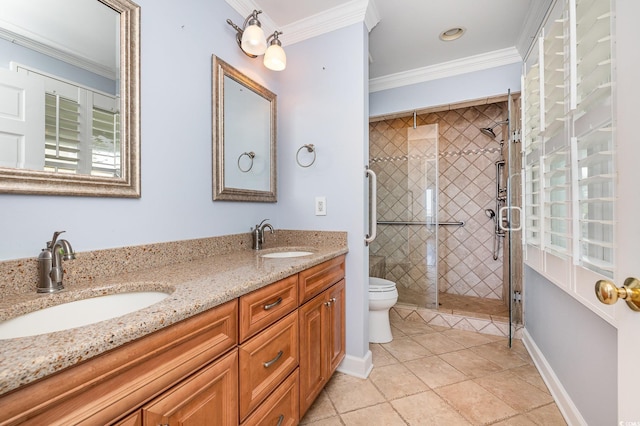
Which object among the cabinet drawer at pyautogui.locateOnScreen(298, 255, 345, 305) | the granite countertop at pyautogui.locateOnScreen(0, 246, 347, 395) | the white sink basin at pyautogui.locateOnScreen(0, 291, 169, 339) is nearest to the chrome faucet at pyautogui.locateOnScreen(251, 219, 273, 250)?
the granite countertop at pyautogui.locateOnScreen(0, 246, 347, 395)

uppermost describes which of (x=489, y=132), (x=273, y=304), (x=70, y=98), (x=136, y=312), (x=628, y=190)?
(x=489, y=132)

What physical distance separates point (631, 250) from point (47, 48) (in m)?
1.76

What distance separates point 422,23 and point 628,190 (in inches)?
77.6

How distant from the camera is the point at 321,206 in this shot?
6.46 feet

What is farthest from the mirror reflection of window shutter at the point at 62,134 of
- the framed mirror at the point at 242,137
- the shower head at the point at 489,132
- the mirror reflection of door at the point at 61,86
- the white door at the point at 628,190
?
the shower head at the point at 489,132

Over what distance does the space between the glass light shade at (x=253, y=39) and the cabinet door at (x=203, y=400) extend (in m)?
1.60

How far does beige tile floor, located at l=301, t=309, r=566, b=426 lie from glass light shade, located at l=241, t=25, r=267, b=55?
209 cm

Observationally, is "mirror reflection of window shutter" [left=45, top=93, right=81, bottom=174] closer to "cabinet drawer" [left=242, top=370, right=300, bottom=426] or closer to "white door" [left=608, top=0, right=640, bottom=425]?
"cabinet drawer" [left=242, top=370, right=300, bottom=426]

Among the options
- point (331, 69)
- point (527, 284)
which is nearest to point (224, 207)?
point (331, 69)

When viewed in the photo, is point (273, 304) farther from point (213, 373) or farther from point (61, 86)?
point (61, 86)

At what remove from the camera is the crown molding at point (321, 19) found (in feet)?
5.89

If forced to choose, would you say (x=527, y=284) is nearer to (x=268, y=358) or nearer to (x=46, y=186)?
(x=268, y=358)

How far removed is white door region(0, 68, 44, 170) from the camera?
0.85 m

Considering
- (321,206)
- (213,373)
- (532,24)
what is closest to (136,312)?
(213,373)
